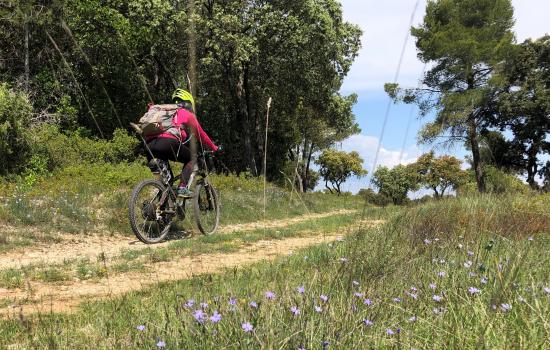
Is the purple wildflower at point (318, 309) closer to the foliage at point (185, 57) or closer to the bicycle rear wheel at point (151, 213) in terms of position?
the bicycle rear wheel at point (151, 213)

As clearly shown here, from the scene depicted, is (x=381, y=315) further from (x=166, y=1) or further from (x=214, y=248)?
(x=166, y=1)

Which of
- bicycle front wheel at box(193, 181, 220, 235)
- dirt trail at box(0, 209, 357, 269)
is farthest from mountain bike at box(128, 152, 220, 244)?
bicycle front wheel at box(193, 181, 220, 235)

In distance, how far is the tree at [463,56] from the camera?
88.0 ft

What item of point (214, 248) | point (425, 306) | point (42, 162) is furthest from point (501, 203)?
point (42, 162)

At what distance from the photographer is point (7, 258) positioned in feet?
18.5

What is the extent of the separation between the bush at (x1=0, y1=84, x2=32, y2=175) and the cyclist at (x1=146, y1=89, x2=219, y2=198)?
865cm

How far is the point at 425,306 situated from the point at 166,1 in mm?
20496

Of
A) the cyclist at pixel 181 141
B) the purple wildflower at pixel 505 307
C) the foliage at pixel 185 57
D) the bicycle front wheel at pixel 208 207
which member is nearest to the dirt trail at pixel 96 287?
the purple wildflower at pixel 505 307

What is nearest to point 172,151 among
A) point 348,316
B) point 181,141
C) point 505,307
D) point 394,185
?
point 181,141

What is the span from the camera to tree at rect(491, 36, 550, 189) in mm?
31834

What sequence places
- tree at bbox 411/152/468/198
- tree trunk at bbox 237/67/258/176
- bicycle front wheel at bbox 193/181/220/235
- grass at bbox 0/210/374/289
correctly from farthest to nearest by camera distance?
1. tree at bbox 411/152/468/198
2. tree trunk at bbox 237/67/258/176
3. bicycle front wheel at bbox 193/181/220/235
4. grass at bbox 0/210/374/289

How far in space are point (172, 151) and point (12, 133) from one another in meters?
9.61

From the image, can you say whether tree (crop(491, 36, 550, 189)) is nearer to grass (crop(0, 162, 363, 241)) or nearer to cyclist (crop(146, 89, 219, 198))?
grass (crop(0, 162, 363, 241))

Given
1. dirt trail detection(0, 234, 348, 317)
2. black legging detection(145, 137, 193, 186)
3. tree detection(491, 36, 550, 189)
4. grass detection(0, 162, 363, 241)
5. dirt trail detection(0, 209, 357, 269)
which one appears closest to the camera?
dirt trail detection(0, 234, 348, 317)
